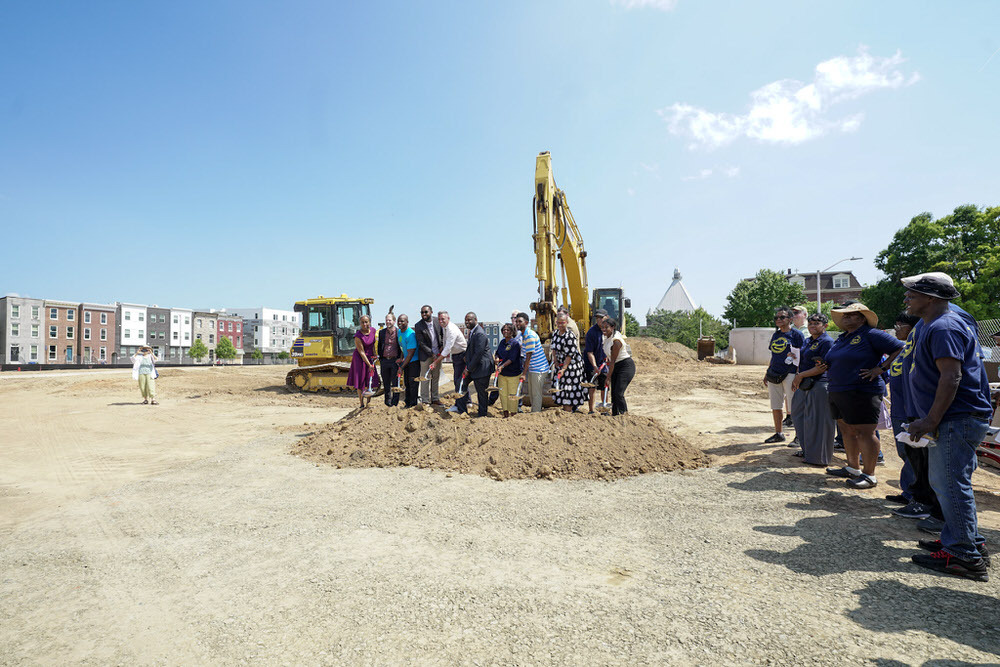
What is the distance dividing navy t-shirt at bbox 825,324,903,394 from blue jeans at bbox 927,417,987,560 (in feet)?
5.69

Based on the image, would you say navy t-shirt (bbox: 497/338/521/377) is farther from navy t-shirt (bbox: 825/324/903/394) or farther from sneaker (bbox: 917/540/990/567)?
sneaker (bbox: 917/540/990/567)

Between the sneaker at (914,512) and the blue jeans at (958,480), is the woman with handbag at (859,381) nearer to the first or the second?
the sneaker at (914,512)

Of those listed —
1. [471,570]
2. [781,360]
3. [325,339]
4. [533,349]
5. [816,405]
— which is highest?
[325,339]

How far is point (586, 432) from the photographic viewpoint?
622 centimetres

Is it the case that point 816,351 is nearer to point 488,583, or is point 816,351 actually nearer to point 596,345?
point 596,345

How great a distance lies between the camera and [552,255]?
12852mm

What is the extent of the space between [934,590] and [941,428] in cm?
99

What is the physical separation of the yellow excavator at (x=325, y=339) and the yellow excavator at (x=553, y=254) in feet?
22.5


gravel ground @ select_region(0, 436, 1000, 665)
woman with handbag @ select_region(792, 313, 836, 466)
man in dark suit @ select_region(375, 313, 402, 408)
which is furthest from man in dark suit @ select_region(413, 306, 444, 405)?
woman with handbag @ select_region(792, 313, 836, 466)

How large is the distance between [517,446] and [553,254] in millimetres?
7796

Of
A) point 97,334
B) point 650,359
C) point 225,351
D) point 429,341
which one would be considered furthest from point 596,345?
point 225,351

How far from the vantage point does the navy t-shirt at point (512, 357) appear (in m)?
7.96

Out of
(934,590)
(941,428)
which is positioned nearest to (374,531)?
(934,590)

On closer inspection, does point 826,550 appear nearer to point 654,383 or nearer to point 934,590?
point 934,590
